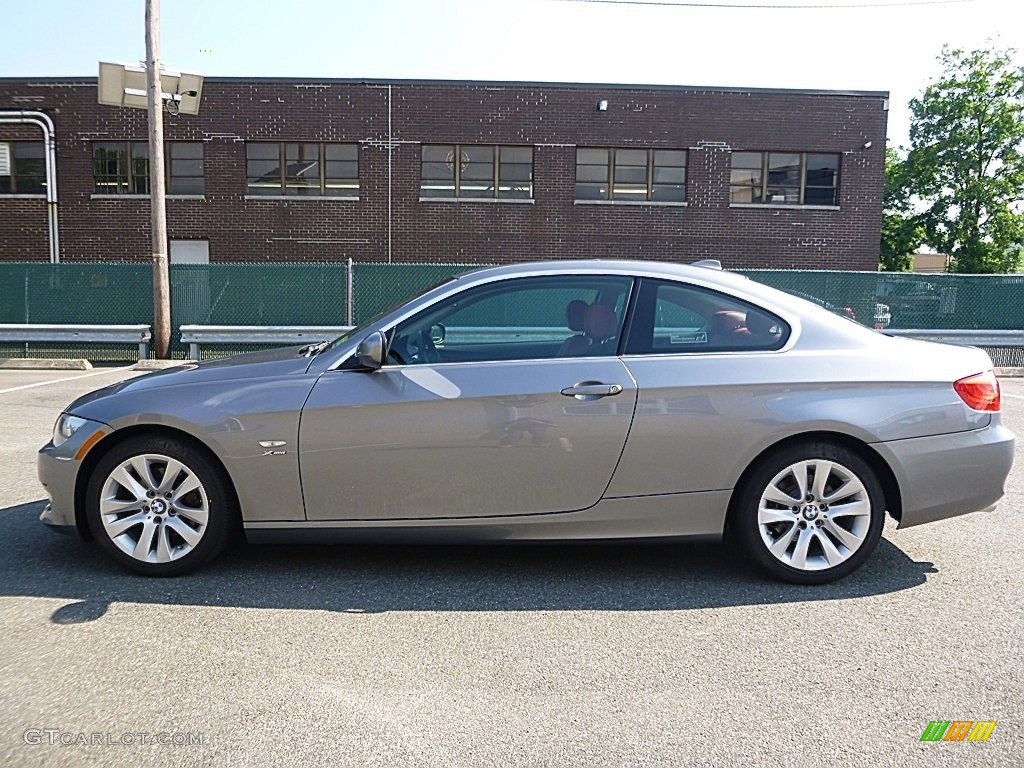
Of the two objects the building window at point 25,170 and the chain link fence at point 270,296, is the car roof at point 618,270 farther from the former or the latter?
the building window at point 25,170

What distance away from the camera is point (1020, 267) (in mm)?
39188

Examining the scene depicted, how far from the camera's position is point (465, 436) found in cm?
408

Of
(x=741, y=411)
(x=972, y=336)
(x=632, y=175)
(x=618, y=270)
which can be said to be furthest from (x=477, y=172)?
(x=741, y=411)

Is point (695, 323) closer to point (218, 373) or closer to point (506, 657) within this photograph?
point (506, 657)

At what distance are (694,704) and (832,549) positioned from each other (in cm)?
149

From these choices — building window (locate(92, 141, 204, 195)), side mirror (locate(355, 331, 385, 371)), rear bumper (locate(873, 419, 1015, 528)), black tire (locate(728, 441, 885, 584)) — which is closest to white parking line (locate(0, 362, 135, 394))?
building window (locate(92, 141, 204, 195))

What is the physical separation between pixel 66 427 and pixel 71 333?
1289cm

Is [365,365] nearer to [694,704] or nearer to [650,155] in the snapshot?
[694,704]

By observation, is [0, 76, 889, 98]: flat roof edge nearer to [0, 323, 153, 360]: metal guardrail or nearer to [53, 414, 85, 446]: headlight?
[0, 323, 153, 360]: metal guardrail

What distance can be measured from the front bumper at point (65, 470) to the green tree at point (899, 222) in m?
41.5

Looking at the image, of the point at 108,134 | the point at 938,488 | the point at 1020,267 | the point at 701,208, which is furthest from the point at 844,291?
the point at 1020,267

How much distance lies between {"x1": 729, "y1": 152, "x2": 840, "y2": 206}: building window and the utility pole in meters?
13.9

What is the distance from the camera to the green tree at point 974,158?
37.4 meters

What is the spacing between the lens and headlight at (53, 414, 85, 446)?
14.0ft
